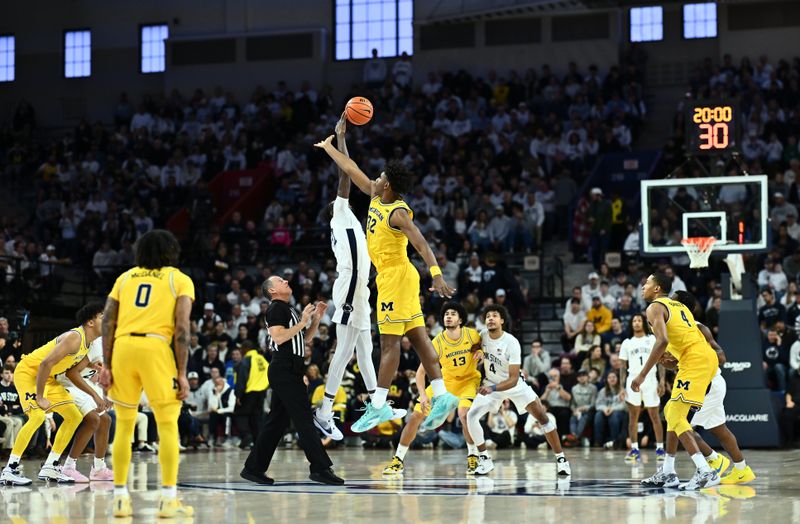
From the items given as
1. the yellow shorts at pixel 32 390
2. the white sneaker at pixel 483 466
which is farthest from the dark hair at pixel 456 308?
the yellow shorts at pixel 32 390

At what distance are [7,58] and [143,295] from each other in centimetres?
2927

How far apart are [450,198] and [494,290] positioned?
13.0 feet

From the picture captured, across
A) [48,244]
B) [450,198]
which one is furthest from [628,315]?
[48,244]

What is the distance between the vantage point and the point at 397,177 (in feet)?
36.1

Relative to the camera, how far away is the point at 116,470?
28.7 ft

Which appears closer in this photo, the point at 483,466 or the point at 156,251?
the point at 156,251

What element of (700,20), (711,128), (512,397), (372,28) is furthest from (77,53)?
(512,397)

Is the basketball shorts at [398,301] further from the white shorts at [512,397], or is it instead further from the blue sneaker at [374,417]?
the white shorts at [512,397]

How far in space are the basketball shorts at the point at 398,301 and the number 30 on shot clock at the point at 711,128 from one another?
8.42 meters

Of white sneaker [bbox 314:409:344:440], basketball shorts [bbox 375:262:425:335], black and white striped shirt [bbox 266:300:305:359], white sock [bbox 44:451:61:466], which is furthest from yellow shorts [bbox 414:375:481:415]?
white sock [bbox 44:451:61:466]

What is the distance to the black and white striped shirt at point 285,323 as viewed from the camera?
1128cm

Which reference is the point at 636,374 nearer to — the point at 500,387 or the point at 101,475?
the point at 500,387

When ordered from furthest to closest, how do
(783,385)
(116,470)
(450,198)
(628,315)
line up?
(450,198)
(628,315)
(783,385)
(116,470)

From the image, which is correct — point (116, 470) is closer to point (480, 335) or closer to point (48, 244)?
point (480, 335)
